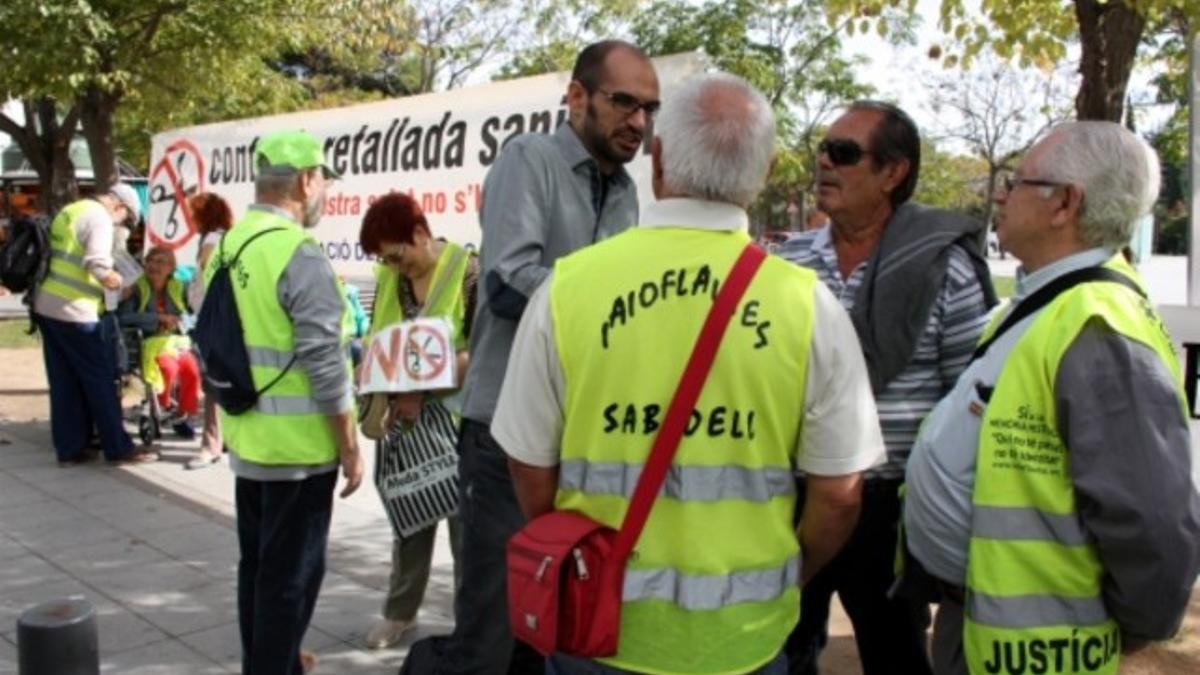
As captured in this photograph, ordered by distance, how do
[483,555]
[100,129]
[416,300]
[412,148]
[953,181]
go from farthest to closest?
[953,181], [100,129], [412,148], [416,300], [483,555]

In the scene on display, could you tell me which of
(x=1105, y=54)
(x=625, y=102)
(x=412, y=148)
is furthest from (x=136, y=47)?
(x=625, y=102)

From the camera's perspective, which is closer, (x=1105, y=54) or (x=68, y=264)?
(x=1105, y=54)

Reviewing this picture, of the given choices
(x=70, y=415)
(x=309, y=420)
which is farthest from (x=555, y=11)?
(x=309, y=420)

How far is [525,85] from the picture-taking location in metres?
5.47

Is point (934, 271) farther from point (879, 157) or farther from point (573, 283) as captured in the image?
point (573, 283)

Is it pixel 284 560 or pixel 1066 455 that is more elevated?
pixel 1066 455

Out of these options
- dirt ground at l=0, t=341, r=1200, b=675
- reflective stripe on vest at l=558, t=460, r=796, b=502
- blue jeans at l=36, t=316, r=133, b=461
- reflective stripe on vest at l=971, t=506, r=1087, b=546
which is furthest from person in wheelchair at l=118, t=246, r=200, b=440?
reflective stripe on vest at l=971, t=506, r=1087, b=546

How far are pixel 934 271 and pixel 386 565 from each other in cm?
343

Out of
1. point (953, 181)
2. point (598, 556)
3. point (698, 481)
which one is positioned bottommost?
point (598, 556)

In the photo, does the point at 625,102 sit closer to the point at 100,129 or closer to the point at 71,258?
the point at 71,258

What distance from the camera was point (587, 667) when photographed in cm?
208

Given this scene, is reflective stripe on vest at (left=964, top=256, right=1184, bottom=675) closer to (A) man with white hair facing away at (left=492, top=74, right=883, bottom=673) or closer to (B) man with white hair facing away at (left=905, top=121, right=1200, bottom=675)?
(B) man with white hair facing away at (left=905, top=121, right=1200, bottom=675)

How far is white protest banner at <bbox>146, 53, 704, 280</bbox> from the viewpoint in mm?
5496

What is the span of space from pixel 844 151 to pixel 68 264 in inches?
226
